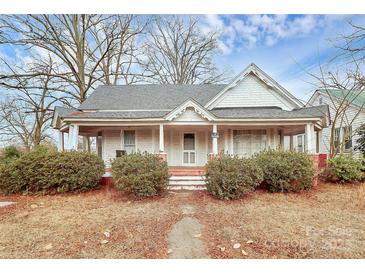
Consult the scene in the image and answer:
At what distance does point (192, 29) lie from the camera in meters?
25.9

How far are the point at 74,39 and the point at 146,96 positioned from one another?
10.9 m

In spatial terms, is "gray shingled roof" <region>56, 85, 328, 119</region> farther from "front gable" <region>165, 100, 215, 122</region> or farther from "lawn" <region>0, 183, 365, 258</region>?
"lawn" <region>0, 183, 365, 258</region>

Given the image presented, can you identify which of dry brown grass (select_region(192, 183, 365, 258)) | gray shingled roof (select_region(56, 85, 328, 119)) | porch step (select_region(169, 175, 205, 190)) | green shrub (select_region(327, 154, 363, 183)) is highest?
gray shingled roof (select_region(56, 85, 328, 119))

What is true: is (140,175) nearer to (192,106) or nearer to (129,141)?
(192,106)

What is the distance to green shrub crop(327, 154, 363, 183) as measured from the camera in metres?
8.31

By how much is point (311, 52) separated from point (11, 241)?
51.4ft

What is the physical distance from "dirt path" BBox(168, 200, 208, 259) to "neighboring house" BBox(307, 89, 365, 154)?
12323 mm

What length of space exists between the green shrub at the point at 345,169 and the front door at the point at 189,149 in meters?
6.19

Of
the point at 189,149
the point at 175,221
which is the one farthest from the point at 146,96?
the point at 175,221

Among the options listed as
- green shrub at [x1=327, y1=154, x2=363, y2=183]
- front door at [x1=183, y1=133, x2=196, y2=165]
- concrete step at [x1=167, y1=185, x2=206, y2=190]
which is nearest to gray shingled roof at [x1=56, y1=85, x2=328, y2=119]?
front door at [x1=183, y1=133, x2=196, y2=165]

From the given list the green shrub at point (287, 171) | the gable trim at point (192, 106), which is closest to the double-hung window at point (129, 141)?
the gable trim at point (192, 106)

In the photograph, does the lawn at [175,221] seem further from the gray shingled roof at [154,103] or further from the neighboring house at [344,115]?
the neighboring house at [344,115]

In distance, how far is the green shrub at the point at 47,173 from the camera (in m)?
7.41
